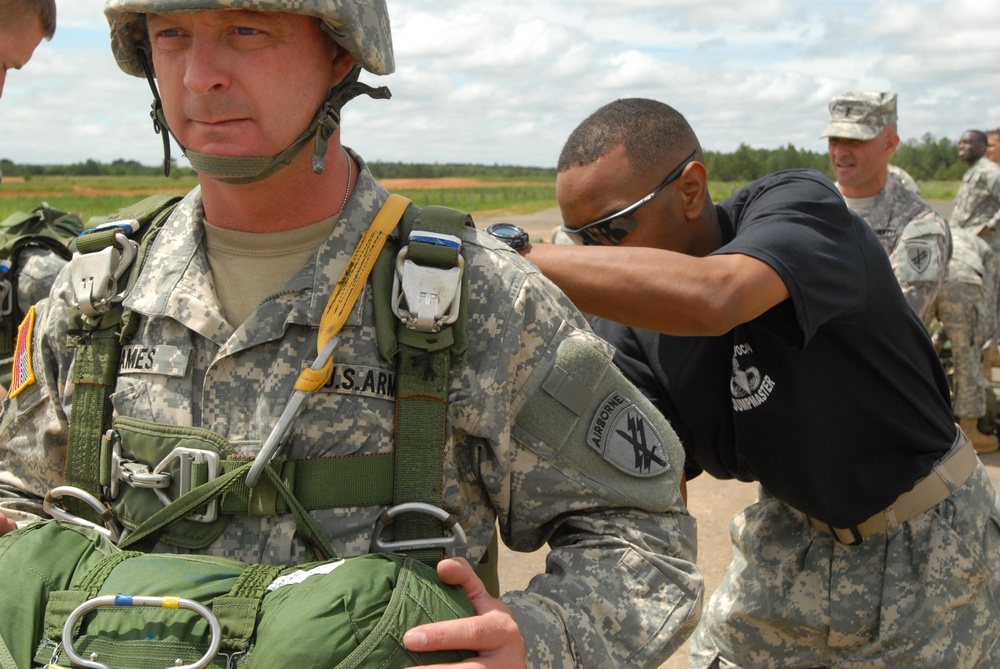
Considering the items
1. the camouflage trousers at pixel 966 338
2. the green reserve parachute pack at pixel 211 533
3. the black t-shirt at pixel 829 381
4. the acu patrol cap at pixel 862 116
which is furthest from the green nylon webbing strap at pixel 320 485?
the camouflage trousers at pixel 966 338

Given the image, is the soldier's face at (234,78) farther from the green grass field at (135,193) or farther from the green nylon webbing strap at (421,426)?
the green grass field at (135,193)

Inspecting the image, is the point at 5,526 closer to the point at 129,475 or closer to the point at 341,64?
the point at 129,475

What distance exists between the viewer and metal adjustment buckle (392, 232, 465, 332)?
1.76 metres

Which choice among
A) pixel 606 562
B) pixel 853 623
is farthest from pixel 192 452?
pixel 853 623

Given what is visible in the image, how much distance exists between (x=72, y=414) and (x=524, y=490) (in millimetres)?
849

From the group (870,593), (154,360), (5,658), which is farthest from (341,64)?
(870,593)

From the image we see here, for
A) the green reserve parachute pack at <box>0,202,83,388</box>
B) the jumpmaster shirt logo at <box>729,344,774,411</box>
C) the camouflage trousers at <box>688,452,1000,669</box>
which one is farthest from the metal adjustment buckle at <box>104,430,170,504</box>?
the green reserve parachute pack at <box>0,202,83,388</box>

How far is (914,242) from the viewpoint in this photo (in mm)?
Answer: 6297

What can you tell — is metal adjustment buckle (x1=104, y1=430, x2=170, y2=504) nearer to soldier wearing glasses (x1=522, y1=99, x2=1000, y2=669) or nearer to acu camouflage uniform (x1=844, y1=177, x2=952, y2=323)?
soldier wearing glasses (x1=522, y1=99, x2=1000, y2=669)

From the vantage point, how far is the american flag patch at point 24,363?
1.96 m

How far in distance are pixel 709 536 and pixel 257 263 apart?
174 inches

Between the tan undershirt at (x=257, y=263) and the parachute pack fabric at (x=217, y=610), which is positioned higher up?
the tan undershirt at (x=257, y=263)

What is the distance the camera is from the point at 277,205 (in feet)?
6.27

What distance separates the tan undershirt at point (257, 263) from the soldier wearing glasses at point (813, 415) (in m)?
0.80
